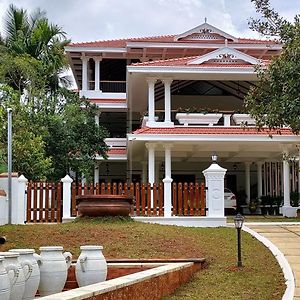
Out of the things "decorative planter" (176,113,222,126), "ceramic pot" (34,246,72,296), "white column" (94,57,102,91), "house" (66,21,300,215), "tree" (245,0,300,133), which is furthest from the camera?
"white column" (94,57,102,91)

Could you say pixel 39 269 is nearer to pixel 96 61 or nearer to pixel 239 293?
pixel 239 293

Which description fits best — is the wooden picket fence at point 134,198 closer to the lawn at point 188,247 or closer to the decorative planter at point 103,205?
the decorative planter at point 103,205

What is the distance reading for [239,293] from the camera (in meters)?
8.77

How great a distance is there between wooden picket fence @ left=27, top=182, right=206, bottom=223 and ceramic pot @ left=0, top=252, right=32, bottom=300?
9.91 metres

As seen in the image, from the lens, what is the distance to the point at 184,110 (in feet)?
75.0

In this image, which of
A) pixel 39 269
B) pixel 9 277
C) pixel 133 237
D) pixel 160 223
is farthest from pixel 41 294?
pixel 160 223

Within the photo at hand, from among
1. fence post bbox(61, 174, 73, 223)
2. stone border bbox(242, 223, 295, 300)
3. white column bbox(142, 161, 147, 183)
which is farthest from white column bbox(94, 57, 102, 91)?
stone border bbox(242, 223, 295, 300)

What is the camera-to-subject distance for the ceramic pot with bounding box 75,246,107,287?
7.98m

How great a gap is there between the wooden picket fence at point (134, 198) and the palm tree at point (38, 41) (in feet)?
41.0

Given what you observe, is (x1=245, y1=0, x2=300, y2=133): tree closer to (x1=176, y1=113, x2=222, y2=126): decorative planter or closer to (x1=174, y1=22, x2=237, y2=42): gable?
(x1=176, y1=113, x2=222, y2=126): decorative planter

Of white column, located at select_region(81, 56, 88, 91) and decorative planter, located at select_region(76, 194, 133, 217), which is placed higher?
white column, located at select_region(81, 56, 88, 91)

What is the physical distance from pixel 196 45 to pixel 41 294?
2284 centimetres

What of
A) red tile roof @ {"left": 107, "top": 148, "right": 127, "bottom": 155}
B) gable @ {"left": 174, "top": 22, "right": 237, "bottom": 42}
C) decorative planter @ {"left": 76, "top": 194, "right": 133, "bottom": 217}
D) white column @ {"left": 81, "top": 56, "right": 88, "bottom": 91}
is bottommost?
decorative planter @ {"left": 76, "top": 194, "right": 133, "bottom": 217}

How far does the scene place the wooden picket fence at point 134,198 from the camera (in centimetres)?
1658
